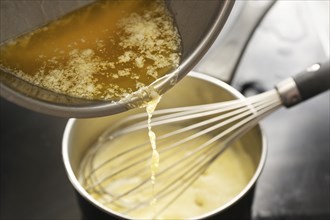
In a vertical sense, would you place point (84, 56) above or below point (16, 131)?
above

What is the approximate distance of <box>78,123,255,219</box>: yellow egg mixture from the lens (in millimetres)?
741

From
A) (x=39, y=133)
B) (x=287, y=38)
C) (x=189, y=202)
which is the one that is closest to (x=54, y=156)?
(x=39, y=133)

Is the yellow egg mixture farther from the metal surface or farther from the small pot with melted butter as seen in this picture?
the metal surface

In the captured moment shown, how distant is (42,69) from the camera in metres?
0.57

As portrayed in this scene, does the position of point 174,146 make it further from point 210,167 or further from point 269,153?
point 269,153

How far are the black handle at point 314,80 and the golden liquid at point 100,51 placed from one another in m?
0.21

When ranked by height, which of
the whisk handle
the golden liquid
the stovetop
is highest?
the golden liquid

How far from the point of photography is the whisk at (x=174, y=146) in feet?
2.42

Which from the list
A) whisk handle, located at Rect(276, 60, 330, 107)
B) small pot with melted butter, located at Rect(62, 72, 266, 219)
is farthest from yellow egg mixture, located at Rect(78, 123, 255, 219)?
whisk handle, located at Rect(276, 60, 330, 107)

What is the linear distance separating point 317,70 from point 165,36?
0.23 m

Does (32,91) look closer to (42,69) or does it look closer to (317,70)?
(42,69)

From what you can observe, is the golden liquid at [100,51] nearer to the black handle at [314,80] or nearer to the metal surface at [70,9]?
the metal surface at [70,9]

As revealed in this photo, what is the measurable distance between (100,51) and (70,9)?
0.05 meters

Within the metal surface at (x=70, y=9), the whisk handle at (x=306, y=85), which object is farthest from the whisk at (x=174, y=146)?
the metal surface at (x=70, y=9)
